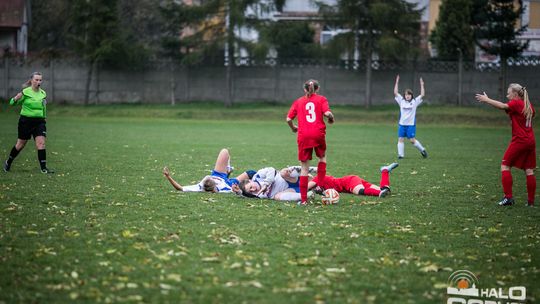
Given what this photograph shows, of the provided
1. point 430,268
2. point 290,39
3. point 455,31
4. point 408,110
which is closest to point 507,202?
point 430,268

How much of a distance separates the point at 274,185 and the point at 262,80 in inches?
1252

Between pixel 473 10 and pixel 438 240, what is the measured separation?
3554cm

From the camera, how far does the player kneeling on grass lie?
43.4 ft

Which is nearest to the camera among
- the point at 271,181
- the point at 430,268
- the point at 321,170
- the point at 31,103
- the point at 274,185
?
the point at 430,268

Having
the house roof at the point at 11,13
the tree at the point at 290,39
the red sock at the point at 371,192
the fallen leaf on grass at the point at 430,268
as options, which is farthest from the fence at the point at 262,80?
the fallen leaf on grass at the point at 430,268

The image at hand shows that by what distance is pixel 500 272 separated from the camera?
25.9 ft

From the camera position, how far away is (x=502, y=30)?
40094 millimetres

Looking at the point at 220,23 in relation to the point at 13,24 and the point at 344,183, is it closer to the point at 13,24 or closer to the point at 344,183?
the point at 13,24

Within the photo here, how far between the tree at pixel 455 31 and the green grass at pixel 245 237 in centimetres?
2476

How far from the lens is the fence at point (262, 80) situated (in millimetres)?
42438

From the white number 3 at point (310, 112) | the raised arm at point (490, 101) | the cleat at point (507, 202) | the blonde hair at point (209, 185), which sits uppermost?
the raised arm at point (490, 101)

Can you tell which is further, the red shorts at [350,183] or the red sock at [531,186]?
the red shorts at [350,183]

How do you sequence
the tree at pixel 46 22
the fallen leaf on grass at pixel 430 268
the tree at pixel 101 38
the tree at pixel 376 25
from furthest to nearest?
the tree at pixel 46 22 < the tree at pixel 101 38 < the tree at pixel 376 25 < the fallen leaf on grass at pixel 430 268

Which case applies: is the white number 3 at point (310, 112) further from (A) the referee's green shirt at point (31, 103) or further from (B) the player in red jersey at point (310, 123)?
(A) the referee's green shirt at point (31, 103)
